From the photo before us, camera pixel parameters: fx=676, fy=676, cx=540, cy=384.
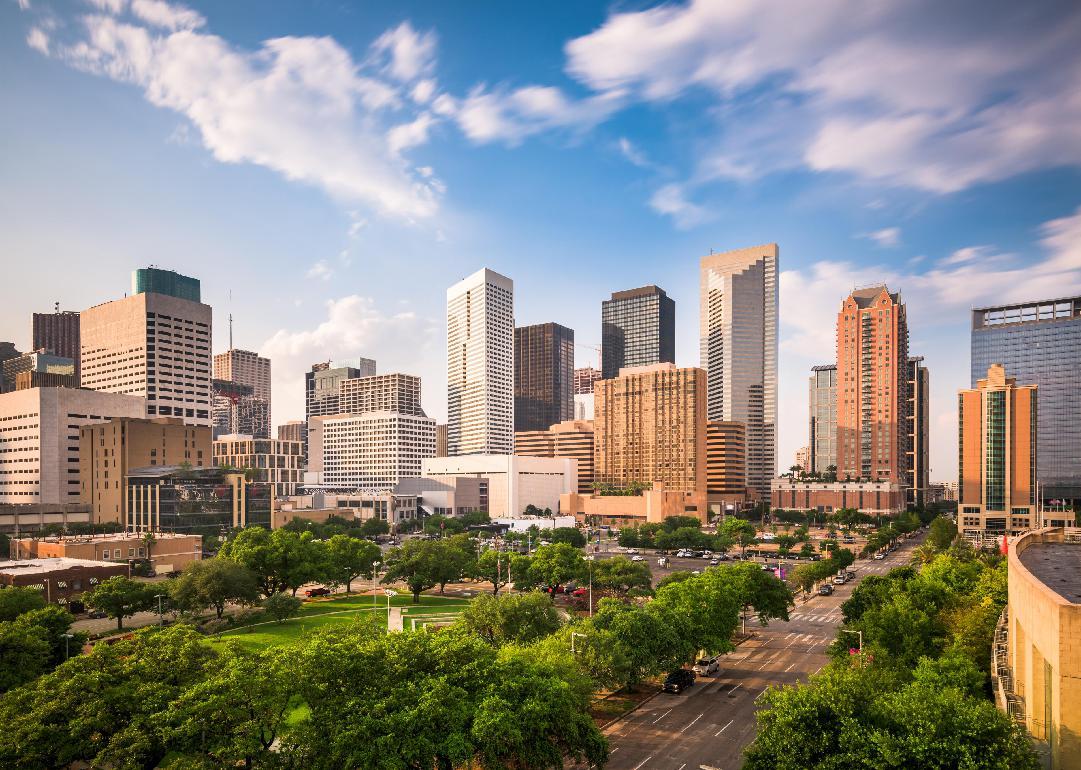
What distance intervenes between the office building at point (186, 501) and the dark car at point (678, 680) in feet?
364

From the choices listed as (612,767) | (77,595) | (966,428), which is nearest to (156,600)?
(77,595)

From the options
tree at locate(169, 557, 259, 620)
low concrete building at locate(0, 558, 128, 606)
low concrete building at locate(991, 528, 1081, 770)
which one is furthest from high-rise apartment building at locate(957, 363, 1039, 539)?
low concrete building at locate(0, 558, 128, 606)

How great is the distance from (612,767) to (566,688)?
8916mm

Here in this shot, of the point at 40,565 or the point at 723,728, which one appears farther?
the point at 40,565

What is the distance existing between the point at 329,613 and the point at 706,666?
4686 cm

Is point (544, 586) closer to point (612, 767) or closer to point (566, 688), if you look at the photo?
point (612, 767)

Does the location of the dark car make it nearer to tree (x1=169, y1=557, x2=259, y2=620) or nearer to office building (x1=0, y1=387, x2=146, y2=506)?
tree (x1=169, y1=557, x2=259, y2=620)

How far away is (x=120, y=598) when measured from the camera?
7156 cm

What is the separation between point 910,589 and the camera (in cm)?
6084

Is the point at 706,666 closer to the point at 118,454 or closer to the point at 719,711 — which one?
the point at 719,711

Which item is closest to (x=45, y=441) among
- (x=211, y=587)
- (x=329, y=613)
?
(x=329, y=613)

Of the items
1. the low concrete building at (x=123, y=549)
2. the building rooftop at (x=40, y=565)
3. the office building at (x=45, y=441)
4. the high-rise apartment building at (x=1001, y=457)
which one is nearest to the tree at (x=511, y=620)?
the building rooftop at (x=40, y=565)

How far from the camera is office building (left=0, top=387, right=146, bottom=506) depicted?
179m

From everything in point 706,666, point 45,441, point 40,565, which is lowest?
point 706,666
